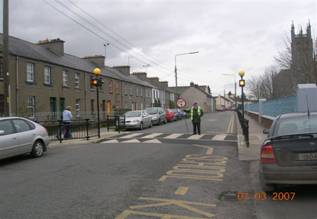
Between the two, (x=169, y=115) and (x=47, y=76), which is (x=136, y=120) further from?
(x=169, y=115)

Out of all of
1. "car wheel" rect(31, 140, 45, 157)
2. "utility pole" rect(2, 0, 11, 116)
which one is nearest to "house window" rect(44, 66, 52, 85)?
"utility pole" rect(2, 0, 11, 116)

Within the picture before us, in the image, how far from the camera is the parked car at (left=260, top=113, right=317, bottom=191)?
6.77m

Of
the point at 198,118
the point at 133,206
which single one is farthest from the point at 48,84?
the point at 133,206

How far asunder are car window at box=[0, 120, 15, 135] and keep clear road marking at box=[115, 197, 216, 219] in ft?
21.3

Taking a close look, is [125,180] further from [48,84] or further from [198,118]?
[48,84]

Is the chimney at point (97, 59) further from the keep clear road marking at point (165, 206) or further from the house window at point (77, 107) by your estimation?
the keep clear road marking at point (165, 206)

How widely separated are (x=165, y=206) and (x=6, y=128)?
289 inches

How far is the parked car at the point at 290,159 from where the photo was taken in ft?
22.2

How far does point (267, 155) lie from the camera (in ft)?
23.3

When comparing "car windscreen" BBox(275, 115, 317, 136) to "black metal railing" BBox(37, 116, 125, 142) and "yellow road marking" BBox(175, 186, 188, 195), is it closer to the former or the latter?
"yellow road marking" BBox(175, 186, 188, 195)

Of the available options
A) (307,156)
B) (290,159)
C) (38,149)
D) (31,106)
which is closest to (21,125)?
(38,149)

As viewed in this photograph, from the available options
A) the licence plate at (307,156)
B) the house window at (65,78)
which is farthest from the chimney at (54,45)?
the licence plate at (307,156)

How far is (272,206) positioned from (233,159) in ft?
19.2

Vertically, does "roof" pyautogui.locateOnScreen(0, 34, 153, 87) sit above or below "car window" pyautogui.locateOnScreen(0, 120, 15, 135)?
above
